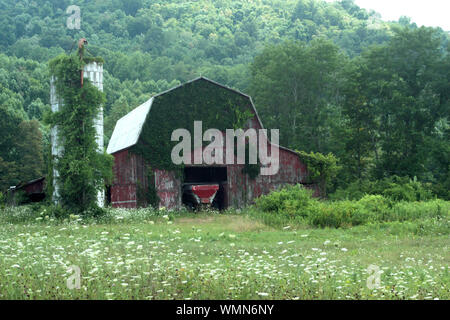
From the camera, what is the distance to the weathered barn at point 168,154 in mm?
27984

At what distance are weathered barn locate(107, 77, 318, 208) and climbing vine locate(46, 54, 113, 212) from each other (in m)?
4.44

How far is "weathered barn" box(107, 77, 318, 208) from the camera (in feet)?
91.8

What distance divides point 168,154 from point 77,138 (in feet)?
22.2

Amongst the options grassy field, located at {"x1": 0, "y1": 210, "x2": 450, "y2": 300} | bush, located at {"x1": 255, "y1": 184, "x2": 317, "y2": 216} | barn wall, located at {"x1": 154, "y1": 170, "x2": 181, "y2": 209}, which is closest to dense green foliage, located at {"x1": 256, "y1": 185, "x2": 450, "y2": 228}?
bush, located at {"x1": 255, "y1": 184, "x2": 317, "y2": 216}

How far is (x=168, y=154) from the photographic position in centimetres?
2864

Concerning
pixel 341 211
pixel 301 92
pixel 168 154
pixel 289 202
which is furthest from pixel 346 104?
pixel 341 211

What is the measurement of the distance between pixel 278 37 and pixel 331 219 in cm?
9887

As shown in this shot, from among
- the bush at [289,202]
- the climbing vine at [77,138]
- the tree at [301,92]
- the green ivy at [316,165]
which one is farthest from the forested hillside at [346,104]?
the bush at [289,202]

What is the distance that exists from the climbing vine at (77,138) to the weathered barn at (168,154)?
14.6ft

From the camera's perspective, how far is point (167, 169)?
93.9 ft

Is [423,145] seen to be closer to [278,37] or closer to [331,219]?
[331,219]

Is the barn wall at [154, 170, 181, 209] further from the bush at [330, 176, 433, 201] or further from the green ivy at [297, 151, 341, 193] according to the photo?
the bush at [330, 176, 433, 201]
